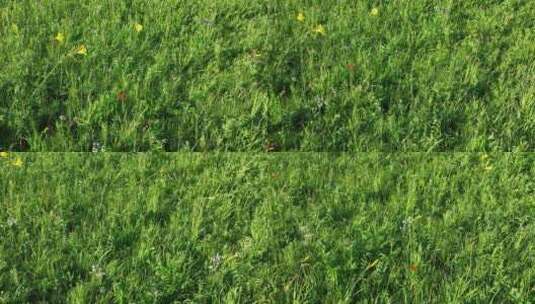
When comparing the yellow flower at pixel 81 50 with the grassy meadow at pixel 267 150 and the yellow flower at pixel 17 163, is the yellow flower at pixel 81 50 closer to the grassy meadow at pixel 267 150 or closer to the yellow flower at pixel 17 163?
the grassy meadow at pixel 267 150

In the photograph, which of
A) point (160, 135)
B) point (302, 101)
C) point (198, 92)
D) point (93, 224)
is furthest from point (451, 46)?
point (93, 224)

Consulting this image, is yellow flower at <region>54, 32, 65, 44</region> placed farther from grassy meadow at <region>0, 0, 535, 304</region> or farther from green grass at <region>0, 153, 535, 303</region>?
green grass at <region>0, 153, 535, 303</region>

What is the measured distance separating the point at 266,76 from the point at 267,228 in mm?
1664

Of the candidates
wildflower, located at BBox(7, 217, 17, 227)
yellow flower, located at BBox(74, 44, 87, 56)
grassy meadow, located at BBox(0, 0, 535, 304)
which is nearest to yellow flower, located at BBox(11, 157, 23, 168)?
grassy meadow, located at BBox(0, 0, 535, 304)

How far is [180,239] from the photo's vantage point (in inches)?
171

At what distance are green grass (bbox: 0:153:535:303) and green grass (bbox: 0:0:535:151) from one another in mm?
274

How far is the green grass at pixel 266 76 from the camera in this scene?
534 centimetres

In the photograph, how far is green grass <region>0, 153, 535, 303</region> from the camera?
4098 mm

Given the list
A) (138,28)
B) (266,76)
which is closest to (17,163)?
(138,28)

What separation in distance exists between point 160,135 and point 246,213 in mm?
1095

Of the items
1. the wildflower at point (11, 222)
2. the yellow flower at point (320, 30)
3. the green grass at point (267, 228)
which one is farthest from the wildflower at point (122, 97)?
the yellow flower at point (320, 30)

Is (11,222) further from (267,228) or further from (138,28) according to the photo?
(138,28)

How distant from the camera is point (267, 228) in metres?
4.43

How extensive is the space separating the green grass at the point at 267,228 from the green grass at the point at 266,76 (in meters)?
0.27
